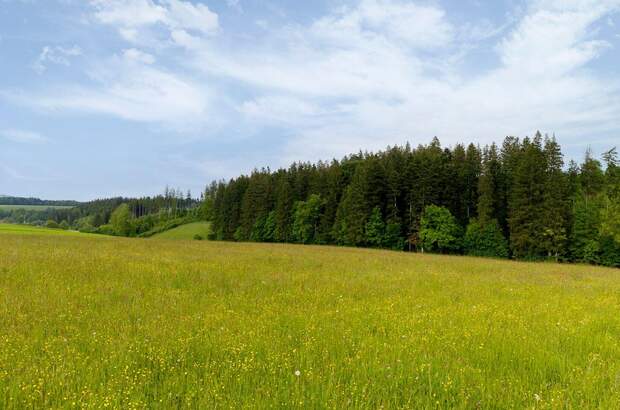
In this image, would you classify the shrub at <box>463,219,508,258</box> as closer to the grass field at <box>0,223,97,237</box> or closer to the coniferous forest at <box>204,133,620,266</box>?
the coniferous forest at <box>204,133,620,266</box>

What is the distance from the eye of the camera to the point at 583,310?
30.0 ft

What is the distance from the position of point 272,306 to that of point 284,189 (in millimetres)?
67102

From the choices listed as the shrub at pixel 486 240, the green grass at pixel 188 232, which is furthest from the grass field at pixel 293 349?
the green grass at pixel 188 232

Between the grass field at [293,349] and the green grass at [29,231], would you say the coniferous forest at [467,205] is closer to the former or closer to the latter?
the green grass at [29,231]

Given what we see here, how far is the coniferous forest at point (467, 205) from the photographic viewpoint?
1774 inches

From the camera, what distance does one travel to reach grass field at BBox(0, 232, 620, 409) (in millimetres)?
3887

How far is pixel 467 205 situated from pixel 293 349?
5655cm

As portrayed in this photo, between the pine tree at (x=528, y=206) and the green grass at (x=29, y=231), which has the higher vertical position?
the pine tree at (x=528, y=206)

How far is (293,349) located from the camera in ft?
16.7

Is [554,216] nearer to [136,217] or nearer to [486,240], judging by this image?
[486,240]

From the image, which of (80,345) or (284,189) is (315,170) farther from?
(80,345)

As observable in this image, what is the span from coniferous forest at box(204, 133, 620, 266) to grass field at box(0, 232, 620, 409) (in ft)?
135

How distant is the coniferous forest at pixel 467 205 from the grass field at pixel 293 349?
41298 mm

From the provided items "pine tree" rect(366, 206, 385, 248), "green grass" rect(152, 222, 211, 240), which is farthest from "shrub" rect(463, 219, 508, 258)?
"green grass" rect(152, 222, 211, 240)
